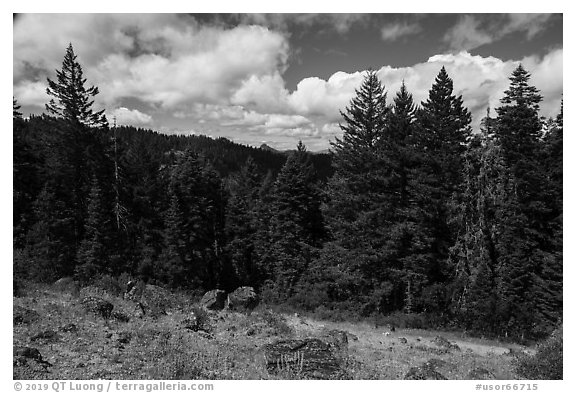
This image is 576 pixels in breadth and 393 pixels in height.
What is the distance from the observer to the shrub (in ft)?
31.6

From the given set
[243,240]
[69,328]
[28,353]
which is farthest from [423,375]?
[243,240]

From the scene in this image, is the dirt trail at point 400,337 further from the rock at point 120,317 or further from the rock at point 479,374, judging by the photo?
the rock at point 120,317

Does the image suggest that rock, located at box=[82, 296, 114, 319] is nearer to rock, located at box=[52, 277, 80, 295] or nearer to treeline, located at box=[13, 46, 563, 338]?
rock, located at box=[52, 277, 80, 295]

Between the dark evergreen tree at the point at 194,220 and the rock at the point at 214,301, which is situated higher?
the dark evergreen tree at the point at 194,220

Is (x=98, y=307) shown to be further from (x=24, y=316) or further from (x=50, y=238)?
(x=50, y=238)

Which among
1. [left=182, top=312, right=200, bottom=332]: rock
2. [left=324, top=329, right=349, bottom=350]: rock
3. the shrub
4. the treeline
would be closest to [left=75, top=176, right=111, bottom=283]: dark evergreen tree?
the treeline

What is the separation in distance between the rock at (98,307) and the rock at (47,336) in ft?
8.35

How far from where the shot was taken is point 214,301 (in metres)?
18.8

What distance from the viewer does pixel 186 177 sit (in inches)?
1480

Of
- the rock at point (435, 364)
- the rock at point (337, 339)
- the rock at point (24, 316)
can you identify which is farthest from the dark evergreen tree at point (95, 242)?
the rock at point (435, 364)

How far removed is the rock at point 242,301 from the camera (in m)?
19.0

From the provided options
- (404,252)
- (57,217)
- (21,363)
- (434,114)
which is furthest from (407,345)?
(57,217)

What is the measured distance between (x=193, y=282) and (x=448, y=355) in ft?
83.5

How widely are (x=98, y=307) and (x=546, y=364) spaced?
15.5 metres
